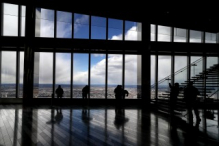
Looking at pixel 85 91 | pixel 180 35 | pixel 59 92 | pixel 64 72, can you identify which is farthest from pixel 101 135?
pixel 180 35

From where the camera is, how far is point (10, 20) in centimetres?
1152

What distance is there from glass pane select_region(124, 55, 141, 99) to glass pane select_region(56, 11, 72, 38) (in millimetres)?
4238

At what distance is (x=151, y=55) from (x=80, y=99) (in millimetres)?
5597

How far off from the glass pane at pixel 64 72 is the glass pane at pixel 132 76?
3793 millimetres

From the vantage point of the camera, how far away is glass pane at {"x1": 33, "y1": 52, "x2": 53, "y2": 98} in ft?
38.6

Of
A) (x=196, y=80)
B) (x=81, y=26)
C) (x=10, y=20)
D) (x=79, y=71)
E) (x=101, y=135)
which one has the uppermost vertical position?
(x=10, y=20)

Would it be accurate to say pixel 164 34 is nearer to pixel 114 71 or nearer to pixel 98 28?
pixel 114 71

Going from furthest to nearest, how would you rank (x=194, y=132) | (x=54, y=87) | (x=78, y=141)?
(x=54, y=87) → (x=194, y=132) → (x=78, y=141)

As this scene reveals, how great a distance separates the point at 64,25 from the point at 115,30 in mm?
3401

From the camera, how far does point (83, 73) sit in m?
12.1

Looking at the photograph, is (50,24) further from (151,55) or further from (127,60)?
(151,55)

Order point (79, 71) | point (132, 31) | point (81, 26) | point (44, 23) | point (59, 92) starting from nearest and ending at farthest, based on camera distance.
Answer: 1. point (59, 92)
2. point (44, 23)
3. point (79, 71)
4. point (81, 26)
5. point (132, 31)

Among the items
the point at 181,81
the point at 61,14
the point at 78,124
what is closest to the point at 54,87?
the point at 61,14

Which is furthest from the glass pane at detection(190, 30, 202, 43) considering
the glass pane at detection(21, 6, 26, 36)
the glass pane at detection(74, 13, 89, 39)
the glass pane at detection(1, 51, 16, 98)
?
the glass pane at detection(1, 51, 16, 98)
